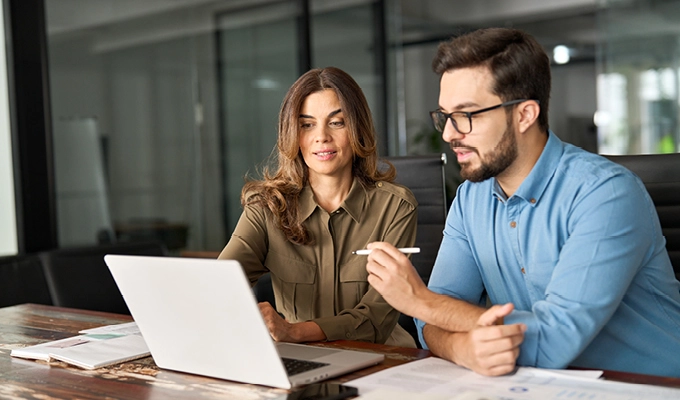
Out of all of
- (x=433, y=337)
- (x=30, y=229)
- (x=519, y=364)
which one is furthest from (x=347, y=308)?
(x=30, y=229)

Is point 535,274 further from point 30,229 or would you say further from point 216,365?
point 30,229

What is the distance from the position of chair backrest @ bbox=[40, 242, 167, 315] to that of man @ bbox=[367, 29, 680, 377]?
6.74ft

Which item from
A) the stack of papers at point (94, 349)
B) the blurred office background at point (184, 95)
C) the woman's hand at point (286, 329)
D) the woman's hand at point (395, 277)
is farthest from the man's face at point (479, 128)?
the blurred office background at point (184, 95)

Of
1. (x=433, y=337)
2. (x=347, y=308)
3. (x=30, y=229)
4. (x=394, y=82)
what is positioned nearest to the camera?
(x=433, y=337)

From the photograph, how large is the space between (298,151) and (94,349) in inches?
32.2

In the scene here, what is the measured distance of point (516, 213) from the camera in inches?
64.8

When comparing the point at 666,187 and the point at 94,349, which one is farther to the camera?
the point at 666,187

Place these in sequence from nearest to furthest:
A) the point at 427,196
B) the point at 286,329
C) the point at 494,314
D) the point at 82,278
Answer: the point at 494,314 → the point at 286,329 → the point at 427,196 → the point at 82,278

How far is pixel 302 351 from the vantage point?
5.26 ft

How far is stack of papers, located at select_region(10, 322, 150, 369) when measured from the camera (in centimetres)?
157

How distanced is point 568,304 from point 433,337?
0.27 meters

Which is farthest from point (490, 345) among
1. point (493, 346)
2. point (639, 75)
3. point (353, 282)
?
point (639, 75)

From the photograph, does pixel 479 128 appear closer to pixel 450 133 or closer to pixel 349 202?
pixel 450 133

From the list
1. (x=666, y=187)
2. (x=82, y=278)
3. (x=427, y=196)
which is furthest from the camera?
(x=82, y=278)
